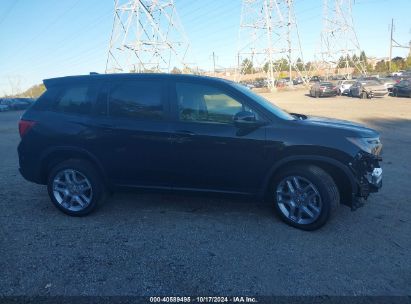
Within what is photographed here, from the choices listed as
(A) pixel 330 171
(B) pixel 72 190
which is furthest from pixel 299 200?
(B) pixel 72 190

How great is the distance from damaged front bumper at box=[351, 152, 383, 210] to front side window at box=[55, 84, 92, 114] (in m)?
3.37

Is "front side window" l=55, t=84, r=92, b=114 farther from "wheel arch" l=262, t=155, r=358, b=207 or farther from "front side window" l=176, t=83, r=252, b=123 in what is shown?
"wheel arch" l=262, t=155, r=358, b=207

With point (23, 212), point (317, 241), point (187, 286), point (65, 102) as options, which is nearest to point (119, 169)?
point (65, 102)

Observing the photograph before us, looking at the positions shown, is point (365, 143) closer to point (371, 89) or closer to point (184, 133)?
point (184, 133)

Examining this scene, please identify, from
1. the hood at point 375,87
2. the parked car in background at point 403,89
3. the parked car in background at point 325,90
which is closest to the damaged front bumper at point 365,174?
the parked car in background at point 403,89

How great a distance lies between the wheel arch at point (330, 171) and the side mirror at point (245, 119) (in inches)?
22.1

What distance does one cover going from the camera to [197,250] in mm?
3438

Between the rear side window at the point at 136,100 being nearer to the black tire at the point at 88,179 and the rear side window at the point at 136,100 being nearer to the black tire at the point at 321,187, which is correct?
the black tire at the point at 88,179

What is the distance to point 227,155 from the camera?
385cm

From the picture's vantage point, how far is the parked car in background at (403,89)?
2534cm

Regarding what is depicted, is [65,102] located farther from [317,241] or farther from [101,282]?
[317,241]

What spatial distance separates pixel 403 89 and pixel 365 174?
26672mm

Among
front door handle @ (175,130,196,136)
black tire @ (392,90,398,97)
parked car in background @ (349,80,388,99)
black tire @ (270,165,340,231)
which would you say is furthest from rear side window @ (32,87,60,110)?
black tire @ (392,90,398,97)

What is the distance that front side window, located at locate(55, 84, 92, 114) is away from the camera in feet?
14.0
